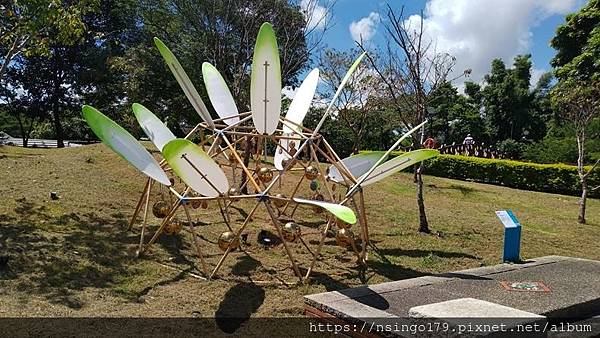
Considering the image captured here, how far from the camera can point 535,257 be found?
9.12m

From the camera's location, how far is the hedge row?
19.0 meters

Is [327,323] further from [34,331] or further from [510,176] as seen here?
[510,176]

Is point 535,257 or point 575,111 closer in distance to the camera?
point 535,257

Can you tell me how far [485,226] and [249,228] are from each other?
18.6 ft

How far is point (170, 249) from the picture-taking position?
791cm

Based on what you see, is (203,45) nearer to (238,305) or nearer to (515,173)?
(515,173)

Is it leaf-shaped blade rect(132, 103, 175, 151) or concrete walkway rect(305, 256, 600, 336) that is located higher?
leaf-shaped blade rect(132, 103, 175, 151)

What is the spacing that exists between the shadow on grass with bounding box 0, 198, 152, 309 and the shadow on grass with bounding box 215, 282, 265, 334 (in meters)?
1.49

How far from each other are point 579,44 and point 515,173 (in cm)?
1428

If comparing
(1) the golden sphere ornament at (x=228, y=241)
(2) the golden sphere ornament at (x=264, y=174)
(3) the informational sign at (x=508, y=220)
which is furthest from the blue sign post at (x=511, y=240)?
(1) the golden sphere ornament at (x=228, y=241)

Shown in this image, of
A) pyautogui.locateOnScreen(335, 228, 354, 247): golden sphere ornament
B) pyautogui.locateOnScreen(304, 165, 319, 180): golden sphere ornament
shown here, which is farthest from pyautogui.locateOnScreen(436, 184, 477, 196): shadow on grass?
pyautogui.locateOnScreen(335, 228, 354, 247): golden sphere ornament

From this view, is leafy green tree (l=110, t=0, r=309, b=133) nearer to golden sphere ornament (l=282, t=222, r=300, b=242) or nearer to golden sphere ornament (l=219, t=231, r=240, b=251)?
golden sphere ornament (l=282, t=222, r=300, b=242)

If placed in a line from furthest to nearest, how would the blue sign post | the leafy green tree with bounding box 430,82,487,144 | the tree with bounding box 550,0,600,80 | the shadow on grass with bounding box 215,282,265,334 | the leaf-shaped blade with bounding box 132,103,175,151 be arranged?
the leafy green tree with bounding box 430,82,487,144 → the tree with bounding box 550,0,600,80 → the blue sign post → the leaf-shaped blade with bounding box 132,103,175,151 → the shadow on grass with bounding box 215,282,265,334

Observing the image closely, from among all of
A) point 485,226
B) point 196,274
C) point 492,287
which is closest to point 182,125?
point 485,226
